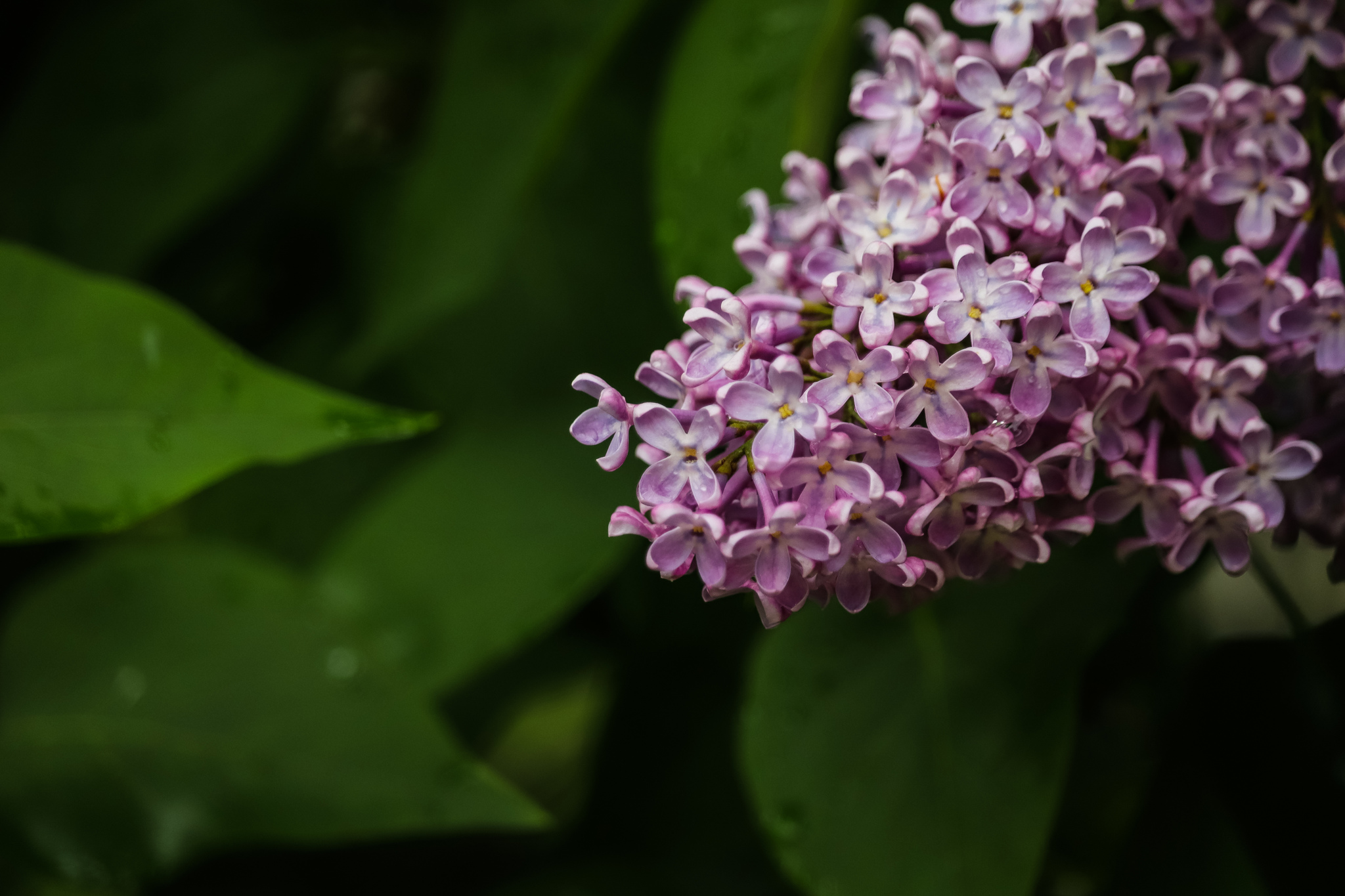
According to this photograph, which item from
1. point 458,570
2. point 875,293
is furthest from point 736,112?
point 458,570

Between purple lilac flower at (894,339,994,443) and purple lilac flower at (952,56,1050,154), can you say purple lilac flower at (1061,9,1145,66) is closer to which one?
purple lilac flower at (952,56,1050,154)

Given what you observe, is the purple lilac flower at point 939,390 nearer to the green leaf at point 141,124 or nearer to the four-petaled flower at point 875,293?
the four-petaled flower at point 875,293

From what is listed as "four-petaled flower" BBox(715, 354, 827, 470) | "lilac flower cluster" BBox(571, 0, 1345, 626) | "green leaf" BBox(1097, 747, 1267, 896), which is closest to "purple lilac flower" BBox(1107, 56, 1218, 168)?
"lilac flower cluster" BBox(571, 0, 1345, 626)

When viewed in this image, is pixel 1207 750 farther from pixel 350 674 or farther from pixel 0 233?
pixel 0 233

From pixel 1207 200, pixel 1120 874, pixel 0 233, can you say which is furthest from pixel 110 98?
pixel 1120 874

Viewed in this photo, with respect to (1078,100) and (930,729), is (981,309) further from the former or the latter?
(930,729)

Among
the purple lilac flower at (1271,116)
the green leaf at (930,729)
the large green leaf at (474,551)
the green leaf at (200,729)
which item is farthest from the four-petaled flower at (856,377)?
the large green leaf at (474,551)
